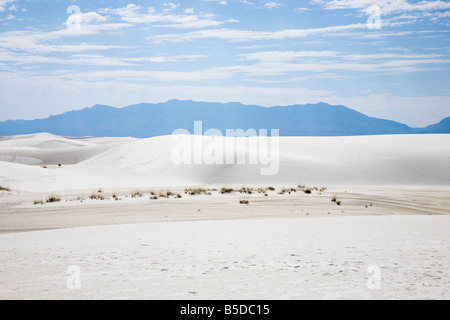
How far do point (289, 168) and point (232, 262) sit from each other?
23609 mm

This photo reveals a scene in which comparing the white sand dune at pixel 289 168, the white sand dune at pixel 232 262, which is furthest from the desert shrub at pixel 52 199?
the white sand dune at pixel 232 262

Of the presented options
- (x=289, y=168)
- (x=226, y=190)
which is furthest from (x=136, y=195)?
(x=289, y=168)

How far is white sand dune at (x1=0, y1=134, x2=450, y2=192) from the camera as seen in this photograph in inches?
1073

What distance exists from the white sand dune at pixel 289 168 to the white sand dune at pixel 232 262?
573 inches

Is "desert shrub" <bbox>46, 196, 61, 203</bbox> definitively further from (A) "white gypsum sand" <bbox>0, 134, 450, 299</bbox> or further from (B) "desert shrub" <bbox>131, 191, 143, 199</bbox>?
(B) "desert shrub" <bbox>131, 191, 143, 199</bbox>

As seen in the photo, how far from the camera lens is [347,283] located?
5852 millimetres

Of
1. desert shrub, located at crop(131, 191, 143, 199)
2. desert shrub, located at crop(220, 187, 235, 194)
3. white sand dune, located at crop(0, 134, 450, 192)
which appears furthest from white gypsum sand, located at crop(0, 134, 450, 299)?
white sand dune, located at crop(0, 134, 450, 192)

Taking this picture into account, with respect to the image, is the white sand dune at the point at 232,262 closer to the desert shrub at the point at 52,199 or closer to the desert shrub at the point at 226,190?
the desert shrub at the point at 52,199

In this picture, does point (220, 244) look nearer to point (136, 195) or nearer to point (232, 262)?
point (232, 262)

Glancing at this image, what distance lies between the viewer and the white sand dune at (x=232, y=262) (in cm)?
557

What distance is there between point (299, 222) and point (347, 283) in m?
6.61

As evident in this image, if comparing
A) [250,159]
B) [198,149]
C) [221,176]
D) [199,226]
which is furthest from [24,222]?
[198,149]

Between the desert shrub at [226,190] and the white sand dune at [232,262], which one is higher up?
the white sand dune at [232,262]
